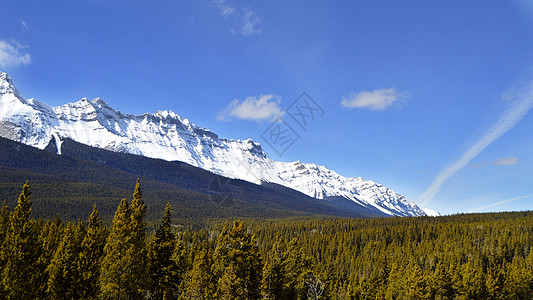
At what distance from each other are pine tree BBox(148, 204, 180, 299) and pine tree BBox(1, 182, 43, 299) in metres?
10.3

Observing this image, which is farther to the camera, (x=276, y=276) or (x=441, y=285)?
(x=441, y=285)

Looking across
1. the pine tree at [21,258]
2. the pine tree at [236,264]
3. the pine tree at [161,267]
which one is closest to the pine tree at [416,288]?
the pine tree at [236,264]

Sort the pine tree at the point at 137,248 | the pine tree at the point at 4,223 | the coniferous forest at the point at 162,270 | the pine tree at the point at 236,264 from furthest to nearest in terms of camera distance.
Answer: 1. the pine tree at the point at 4,223
2. the pine tree at the point at 236,264
3. the pine tree at the point at 137,248
4. the coniferous forest at the point at 162,270

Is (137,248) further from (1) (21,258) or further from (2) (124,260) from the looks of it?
(1) (21,258)

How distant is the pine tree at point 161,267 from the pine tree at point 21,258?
10.3 meters

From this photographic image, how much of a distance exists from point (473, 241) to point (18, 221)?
173200 millimetres

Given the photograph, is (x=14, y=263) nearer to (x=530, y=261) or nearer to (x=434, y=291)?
(x=434, y=291)

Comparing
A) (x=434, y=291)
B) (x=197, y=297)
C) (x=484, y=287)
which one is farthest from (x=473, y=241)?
(x=197, y=297)

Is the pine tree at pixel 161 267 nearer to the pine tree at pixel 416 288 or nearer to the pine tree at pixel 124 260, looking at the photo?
the pine tree at pixel 124 260

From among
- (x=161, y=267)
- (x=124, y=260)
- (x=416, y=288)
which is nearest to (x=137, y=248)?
(x=124, y=260)

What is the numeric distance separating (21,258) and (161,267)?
40.6 ft

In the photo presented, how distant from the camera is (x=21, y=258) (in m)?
28.1

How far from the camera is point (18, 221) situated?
97.7 feet

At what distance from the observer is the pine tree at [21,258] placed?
2630 cm
